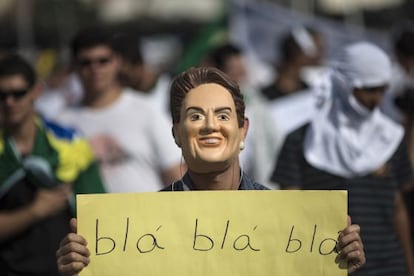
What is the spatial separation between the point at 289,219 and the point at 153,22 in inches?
1194

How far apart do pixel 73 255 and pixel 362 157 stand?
2419mm

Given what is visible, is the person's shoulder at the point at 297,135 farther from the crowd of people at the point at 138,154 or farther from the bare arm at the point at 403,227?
the bare arm at the point at 403,227

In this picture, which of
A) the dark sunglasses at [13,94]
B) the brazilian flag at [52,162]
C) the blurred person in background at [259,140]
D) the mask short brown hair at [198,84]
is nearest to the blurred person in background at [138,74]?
the blurred person in background at [259,140]

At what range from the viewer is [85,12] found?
34.3 metres

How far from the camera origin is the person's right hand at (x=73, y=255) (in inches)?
152

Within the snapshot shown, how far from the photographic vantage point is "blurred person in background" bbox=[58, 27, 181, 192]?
7.13 m

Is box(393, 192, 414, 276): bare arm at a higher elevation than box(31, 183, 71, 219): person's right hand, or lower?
lower

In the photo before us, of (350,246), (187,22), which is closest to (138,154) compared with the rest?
(350,246)

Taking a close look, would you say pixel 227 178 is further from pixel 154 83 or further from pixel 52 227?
pixel 154 83

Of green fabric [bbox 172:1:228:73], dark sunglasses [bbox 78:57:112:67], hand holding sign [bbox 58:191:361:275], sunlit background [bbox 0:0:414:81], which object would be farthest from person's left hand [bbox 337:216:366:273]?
sunlit background [bbox 0:0:414:81]

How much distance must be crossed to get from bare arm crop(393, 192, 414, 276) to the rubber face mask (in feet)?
7.04

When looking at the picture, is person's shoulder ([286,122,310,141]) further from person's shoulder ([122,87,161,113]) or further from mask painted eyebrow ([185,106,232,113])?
mask painted eyebrow ([185,106,232,113])

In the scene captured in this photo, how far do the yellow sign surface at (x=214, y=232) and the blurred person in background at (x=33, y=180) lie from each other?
223cm

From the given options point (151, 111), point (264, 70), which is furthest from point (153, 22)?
point (151, 111)
